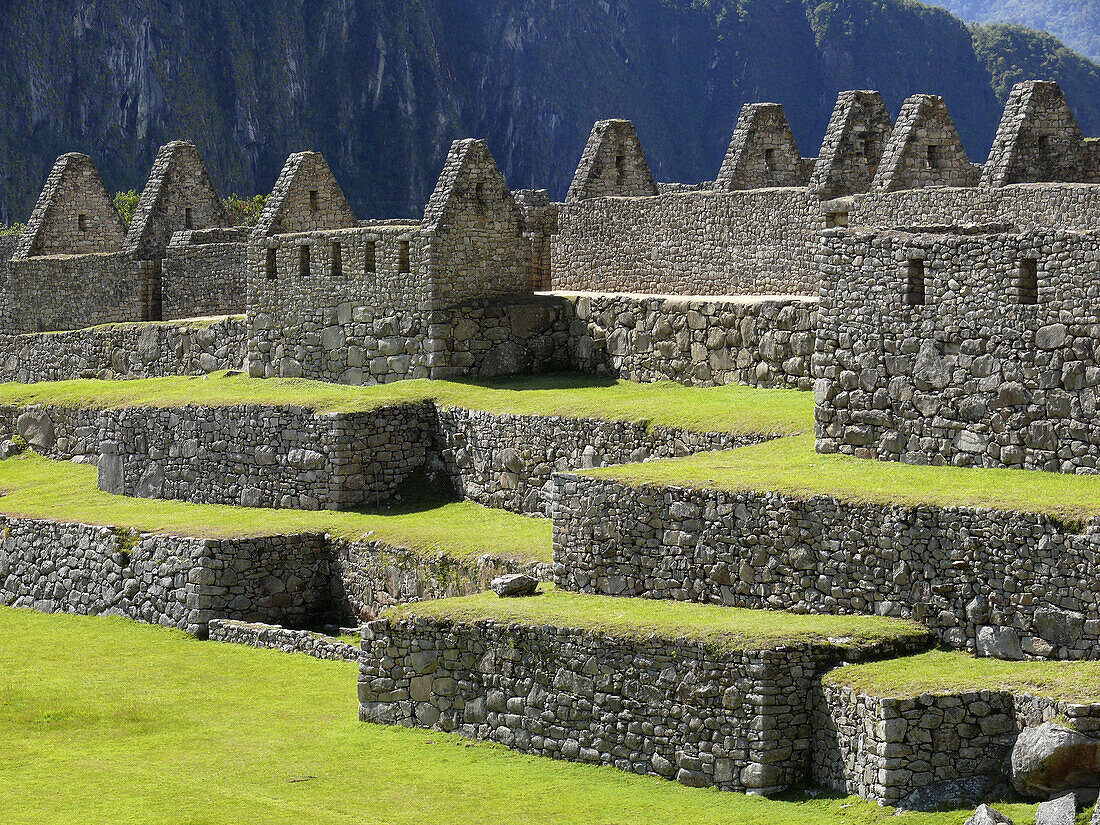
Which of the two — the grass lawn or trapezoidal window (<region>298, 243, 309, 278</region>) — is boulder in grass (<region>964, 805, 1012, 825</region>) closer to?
the grass lawn

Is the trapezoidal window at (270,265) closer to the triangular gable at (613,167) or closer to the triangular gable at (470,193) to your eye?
the triangular gable at (470,193)

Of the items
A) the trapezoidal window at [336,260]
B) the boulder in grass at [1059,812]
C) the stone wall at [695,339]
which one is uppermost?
the trapezoidal window at [336,260]

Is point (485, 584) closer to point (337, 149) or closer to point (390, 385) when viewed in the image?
point (390, 385)

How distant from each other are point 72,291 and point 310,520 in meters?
15.1

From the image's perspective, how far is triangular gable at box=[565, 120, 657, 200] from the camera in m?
30.0

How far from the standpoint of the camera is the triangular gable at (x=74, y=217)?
1474 inches

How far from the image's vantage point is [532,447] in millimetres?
22000

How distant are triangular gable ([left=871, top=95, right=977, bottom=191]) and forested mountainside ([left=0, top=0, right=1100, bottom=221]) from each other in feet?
282

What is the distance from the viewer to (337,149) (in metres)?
124

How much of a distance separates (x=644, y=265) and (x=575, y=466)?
23.3ft

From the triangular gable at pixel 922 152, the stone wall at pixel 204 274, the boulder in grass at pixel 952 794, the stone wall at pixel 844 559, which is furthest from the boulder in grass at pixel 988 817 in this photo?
the stone wall at pixel 204 274

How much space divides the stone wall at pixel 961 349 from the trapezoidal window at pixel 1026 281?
0.5 inches

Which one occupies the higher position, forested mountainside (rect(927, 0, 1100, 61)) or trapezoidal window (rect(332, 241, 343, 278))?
forested mountainside (rect(927, 0, 1100, 61))

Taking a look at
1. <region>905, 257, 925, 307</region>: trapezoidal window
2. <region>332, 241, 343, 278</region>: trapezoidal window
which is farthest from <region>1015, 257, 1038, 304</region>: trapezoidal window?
<region>332, 241, 343, 278</region>: trapezoidal window
